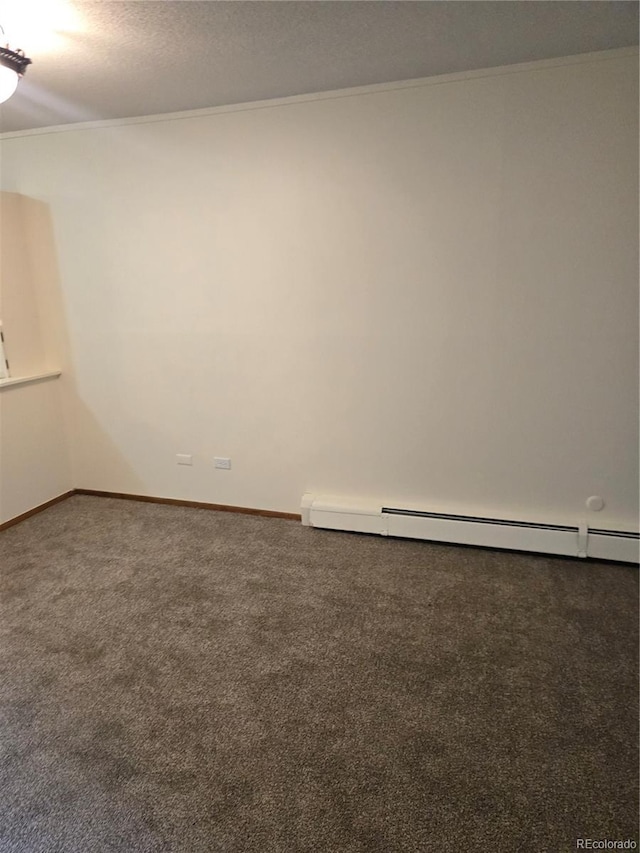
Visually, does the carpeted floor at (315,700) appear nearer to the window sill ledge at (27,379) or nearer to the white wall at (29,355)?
the white wall at (29,355)

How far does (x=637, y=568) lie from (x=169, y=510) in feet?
10.2

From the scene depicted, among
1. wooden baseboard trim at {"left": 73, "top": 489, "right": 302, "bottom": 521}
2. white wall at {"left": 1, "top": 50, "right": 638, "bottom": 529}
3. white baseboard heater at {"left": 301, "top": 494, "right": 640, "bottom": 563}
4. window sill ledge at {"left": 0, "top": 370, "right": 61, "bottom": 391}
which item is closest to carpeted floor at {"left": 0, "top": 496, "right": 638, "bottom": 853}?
white baseboard heater at {"left": 301, "top": 494, "right": 640, "bottom": 563}

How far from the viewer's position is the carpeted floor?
1.48 metres

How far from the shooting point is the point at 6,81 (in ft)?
6.18

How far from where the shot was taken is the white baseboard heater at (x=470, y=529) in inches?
111

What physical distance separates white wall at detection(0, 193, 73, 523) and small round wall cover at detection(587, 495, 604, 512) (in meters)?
3.78

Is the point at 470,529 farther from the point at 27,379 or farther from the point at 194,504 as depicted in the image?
the point at 27,379

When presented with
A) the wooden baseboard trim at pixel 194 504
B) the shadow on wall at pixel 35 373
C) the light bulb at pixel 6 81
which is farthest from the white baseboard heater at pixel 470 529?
the light bulb at pixel 6 81

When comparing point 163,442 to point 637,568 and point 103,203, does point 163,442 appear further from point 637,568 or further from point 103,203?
point 637,568

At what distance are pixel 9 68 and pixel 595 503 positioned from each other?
3.57 meters

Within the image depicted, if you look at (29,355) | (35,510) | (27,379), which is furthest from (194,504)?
(29,355)

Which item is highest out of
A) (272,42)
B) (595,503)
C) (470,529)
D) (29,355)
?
(272,42)

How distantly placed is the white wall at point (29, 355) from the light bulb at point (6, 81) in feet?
5.57

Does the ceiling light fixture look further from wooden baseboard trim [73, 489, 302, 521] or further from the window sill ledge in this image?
wooden baseboard trim [73, 489, 302, 521]
